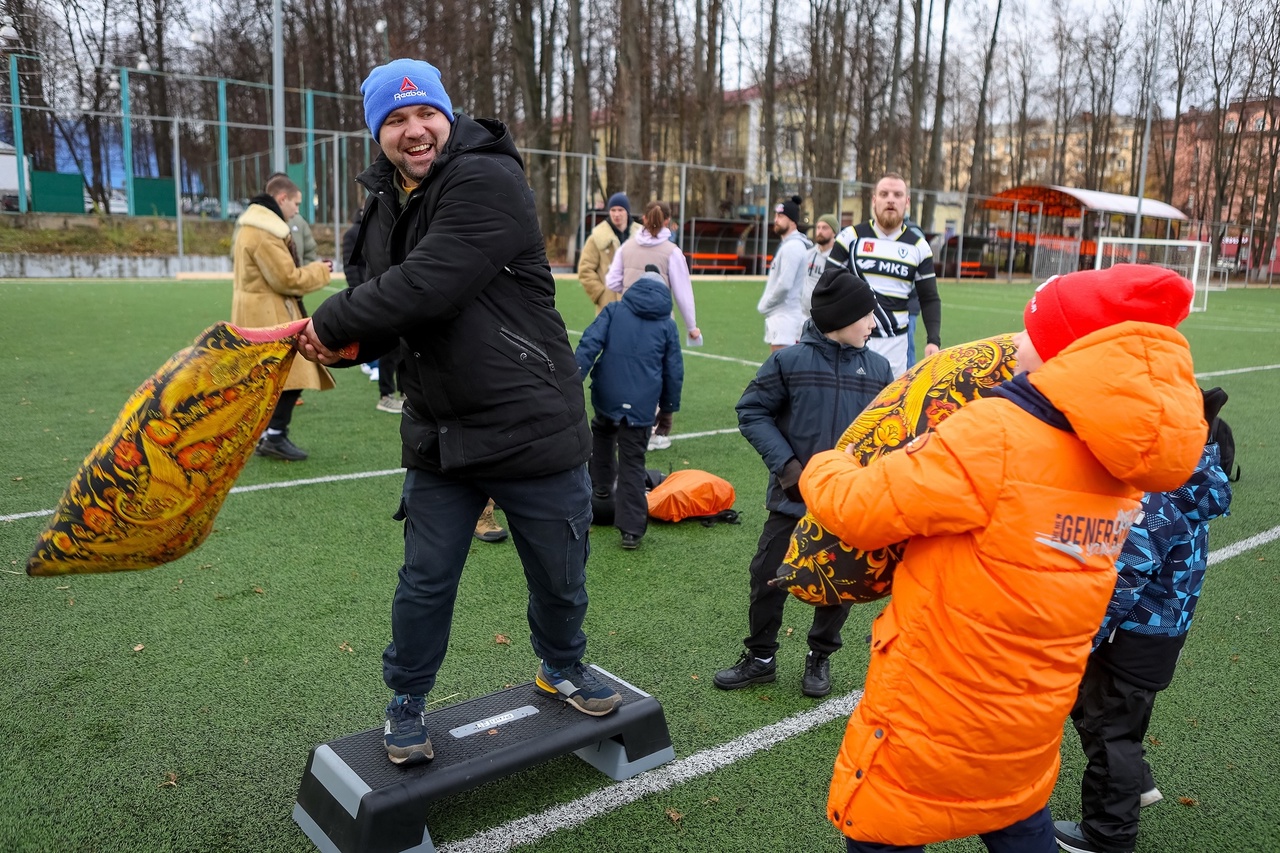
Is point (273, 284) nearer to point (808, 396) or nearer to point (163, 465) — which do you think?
point (808, 396)

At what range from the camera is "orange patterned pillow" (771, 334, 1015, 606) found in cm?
223

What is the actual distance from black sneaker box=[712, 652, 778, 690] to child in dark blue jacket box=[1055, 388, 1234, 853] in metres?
1.37

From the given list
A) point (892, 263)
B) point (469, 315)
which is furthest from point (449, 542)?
point (892, 263)

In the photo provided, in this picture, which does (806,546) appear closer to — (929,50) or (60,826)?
(60,826)

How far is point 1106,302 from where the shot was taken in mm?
1953

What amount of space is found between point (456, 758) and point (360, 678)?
1.14 meters

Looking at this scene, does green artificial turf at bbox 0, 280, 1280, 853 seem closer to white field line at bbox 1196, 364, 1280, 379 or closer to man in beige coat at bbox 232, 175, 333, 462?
man in beige coat at bbox 232, 175, 333, 462

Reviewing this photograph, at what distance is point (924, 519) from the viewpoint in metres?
2.01

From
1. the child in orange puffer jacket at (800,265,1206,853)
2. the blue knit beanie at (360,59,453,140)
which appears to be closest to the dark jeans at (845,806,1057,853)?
the child in orange puffer jacket at (800,265,1206,853)

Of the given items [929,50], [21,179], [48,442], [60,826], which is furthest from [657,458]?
[929,50]

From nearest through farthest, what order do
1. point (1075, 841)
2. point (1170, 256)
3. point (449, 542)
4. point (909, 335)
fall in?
point (449, 542) → point (1075, 841) → point (909, 335) → point (1170, 256)

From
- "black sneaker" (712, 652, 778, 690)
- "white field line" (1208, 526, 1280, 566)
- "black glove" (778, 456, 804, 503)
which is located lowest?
"white field line" (1208, 526, 1280, 566)

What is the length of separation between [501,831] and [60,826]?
1.33m

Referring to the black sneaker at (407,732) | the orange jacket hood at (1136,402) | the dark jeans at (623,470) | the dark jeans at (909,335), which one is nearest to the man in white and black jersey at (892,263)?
the dark jeans at (909,335)
